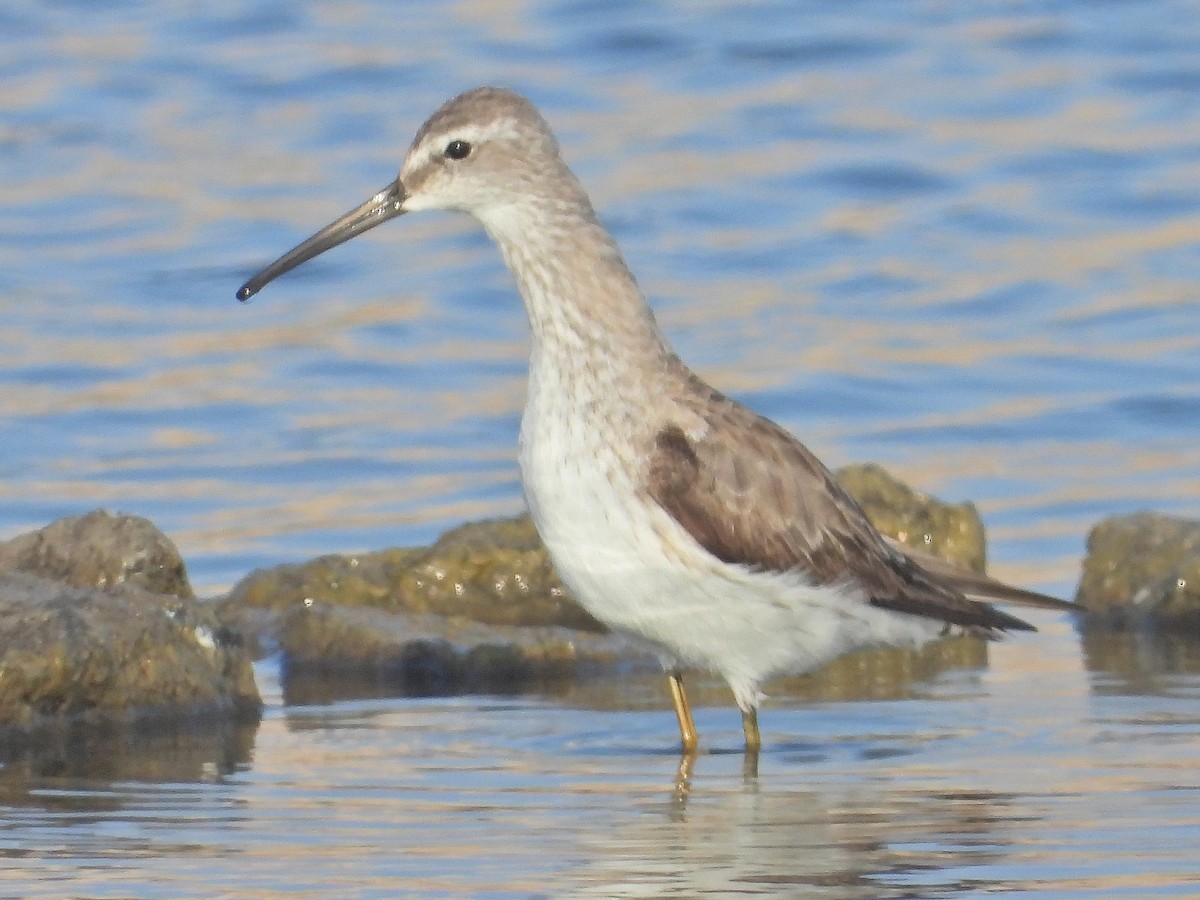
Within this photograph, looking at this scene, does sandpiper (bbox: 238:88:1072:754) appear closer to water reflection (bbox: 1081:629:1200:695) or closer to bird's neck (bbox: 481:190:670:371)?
bird's neck (bbox: 481:190:670:371)

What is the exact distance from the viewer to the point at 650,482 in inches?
321

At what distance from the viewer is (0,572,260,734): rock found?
8641 millimetres

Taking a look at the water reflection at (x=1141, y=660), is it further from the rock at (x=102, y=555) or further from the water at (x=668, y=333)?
the rock at (x=102, y=555)

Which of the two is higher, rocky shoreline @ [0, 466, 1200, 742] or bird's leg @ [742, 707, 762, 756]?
rocky shoreline @ [0, 466, 1200, 742]

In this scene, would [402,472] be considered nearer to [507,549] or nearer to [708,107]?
[507,549]

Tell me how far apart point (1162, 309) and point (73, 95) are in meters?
9.55

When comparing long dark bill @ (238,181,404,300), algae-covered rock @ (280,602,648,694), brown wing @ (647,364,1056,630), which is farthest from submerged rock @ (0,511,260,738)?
brown wing @ (647,364,1056,630)

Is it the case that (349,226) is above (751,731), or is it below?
above

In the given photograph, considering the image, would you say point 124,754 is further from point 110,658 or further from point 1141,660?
point 1141,660

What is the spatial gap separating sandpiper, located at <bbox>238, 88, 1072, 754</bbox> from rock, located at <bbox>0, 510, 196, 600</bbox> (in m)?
1.54

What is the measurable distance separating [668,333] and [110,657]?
7.47 m

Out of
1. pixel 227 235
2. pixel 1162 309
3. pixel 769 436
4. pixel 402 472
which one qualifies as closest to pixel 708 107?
pixel 227 235

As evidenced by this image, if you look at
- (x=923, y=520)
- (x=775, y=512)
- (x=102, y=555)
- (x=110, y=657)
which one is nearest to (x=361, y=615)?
(x=102, y=555)

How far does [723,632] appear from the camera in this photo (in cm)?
836
